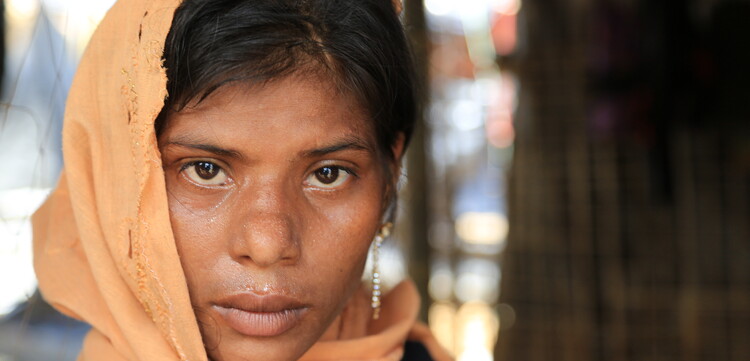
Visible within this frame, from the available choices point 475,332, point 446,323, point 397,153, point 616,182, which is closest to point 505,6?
point 616,182

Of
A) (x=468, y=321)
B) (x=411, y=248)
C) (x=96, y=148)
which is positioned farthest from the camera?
(x=468, y=321)

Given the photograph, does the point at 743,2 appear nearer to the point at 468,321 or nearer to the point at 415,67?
the point at 415,67

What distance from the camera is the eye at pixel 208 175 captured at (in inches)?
44.1

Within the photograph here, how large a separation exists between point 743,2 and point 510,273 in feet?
4.98

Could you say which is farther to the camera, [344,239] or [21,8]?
[21,8]

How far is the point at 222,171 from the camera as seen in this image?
3.67ft

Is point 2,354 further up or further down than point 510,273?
further up

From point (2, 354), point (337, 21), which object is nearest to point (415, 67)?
point (337, 21)

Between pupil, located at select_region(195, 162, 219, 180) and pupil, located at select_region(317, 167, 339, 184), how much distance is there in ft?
0.52

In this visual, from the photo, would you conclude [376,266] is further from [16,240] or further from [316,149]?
[16,240]

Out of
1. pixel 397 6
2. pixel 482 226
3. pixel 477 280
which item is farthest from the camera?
pixel 482 226

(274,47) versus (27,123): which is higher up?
(274,47)

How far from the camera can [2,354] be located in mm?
2061

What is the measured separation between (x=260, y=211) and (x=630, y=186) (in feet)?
8.70
